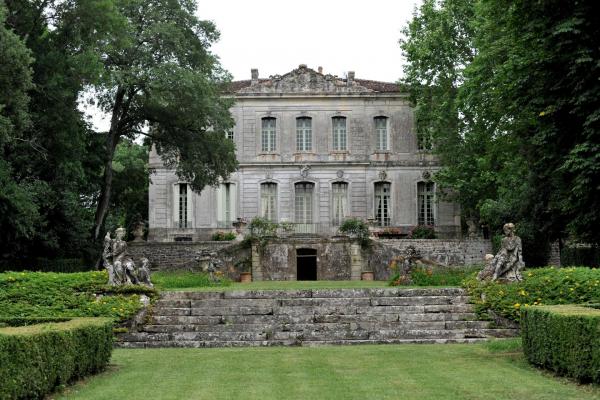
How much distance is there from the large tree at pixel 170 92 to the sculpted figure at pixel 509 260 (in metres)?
14.0

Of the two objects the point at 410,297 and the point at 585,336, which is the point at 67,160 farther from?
the point at 585,336

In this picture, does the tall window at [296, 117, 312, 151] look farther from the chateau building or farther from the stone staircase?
the stone staircase

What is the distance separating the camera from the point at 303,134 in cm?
3853

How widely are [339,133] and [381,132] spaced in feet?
6.23

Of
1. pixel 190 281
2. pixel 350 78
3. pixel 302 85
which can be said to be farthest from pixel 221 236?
pixel 190 281

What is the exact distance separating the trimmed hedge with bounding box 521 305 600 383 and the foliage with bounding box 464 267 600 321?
3.67 meters

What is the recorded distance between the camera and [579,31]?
1588 centimetres

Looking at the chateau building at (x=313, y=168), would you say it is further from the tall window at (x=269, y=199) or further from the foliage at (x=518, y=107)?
the foliage at (x=518, y=107)

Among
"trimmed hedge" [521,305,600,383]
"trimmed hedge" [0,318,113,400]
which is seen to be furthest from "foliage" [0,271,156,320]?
"trimmed hedge" [521,305,600,383]

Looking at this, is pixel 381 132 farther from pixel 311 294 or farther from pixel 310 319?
pixel 310 319

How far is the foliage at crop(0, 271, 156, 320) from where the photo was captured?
1634cm

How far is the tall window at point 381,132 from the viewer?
127ft

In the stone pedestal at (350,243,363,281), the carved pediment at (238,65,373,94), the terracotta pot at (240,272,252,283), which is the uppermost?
the carved pediment at (238,65,373,94)

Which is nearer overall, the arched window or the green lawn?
the green lawn
